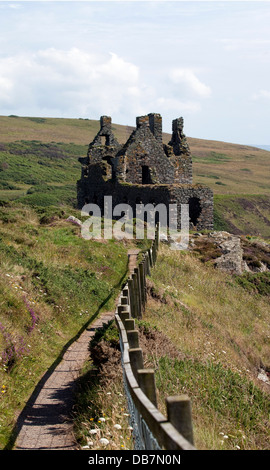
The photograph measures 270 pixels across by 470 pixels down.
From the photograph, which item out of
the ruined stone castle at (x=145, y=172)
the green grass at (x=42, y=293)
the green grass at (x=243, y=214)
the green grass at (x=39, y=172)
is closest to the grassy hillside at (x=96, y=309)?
the green grass at (x=42, y=293)

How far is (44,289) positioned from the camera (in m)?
12.7

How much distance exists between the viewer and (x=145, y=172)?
36.7m

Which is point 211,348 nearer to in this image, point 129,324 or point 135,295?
point 135,295

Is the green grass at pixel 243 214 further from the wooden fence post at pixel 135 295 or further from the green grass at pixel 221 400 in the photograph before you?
the green grass at pixel 221 400

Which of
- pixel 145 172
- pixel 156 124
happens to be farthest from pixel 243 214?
pixel 145 172

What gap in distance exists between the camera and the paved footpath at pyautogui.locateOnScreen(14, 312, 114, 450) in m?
6.63

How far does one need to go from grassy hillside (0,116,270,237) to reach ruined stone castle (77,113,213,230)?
1550 cm

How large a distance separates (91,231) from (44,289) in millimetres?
9576

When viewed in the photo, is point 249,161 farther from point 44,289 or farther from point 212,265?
point 44,289

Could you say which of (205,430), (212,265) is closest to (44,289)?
(205,430)

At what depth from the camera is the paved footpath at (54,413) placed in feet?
21.7

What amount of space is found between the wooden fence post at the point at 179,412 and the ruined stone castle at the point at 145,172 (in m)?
26.8

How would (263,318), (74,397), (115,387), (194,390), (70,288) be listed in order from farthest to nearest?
(263,318)
(70,288)
(74,397)
(194,390)
(115,387)
